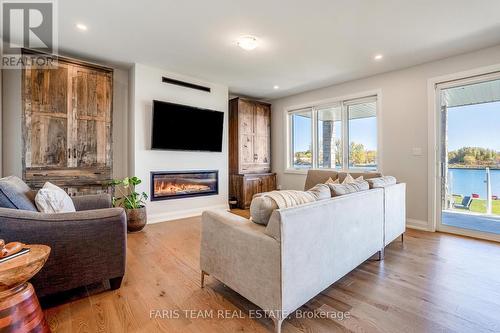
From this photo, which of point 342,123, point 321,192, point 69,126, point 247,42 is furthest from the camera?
point 342,123

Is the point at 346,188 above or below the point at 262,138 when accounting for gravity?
below

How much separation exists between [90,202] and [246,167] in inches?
128

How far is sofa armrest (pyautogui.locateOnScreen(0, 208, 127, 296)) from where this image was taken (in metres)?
1.64

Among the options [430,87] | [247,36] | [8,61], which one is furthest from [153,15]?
[430,87]

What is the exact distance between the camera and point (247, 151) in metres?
5.47

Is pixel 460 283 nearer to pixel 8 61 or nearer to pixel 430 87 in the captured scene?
pixel 430 87

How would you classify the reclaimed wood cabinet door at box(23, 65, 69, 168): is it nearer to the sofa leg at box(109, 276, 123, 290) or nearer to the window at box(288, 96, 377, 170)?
the sofa leg at box(109, 276, 123, 290)

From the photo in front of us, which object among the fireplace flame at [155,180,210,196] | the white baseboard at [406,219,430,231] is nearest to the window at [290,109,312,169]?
the white baseboard at [406,219,430,231]

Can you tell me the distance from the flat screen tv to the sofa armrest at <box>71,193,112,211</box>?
1.36 metres

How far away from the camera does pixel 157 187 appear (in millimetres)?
4117

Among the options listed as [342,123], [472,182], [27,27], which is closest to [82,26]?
[27,27]

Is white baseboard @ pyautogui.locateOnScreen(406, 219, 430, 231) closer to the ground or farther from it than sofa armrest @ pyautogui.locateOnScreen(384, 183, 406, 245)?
closer to the ground

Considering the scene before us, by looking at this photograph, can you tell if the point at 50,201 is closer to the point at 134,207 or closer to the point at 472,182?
the point at 134,207

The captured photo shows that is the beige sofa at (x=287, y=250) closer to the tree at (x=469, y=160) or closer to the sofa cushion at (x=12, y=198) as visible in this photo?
the sofa cushion at (x=12, y=198)
